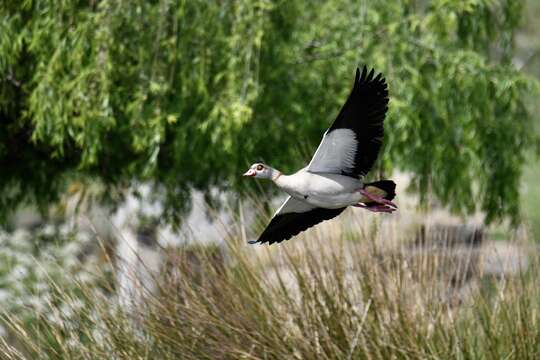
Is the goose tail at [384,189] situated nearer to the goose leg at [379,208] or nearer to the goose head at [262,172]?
the goose leg at [379,208]

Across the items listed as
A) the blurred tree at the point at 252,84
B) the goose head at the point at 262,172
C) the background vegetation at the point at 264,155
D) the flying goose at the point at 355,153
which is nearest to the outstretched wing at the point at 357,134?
the flying goose at the point at 355,153

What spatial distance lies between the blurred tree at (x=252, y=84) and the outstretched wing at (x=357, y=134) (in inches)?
129

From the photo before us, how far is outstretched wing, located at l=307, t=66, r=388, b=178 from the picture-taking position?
3.28 m

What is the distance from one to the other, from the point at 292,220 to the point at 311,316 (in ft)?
5.88

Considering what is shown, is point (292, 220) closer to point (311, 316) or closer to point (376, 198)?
point (376, 198)

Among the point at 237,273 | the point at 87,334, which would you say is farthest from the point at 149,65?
the point at 87,334

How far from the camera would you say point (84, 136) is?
6832mm

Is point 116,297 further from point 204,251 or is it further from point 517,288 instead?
point 517,288

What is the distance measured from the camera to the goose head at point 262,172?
300 cm

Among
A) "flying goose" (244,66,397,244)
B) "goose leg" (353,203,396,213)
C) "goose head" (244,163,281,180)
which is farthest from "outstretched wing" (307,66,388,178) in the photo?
"goose head" (244,163,281,180)

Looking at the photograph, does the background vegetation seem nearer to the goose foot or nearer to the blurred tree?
the blurred tree

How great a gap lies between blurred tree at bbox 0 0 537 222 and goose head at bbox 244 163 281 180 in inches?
140

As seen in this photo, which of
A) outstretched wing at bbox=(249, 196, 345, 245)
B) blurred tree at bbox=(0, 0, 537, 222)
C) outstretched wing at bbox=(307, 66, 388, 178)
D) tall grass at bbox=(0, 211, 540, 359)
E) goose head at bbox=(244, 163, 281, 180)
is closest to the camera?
goose head at bbox=(244, 163, 281, 180)

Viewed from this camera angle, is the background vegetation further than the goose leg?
Yes
